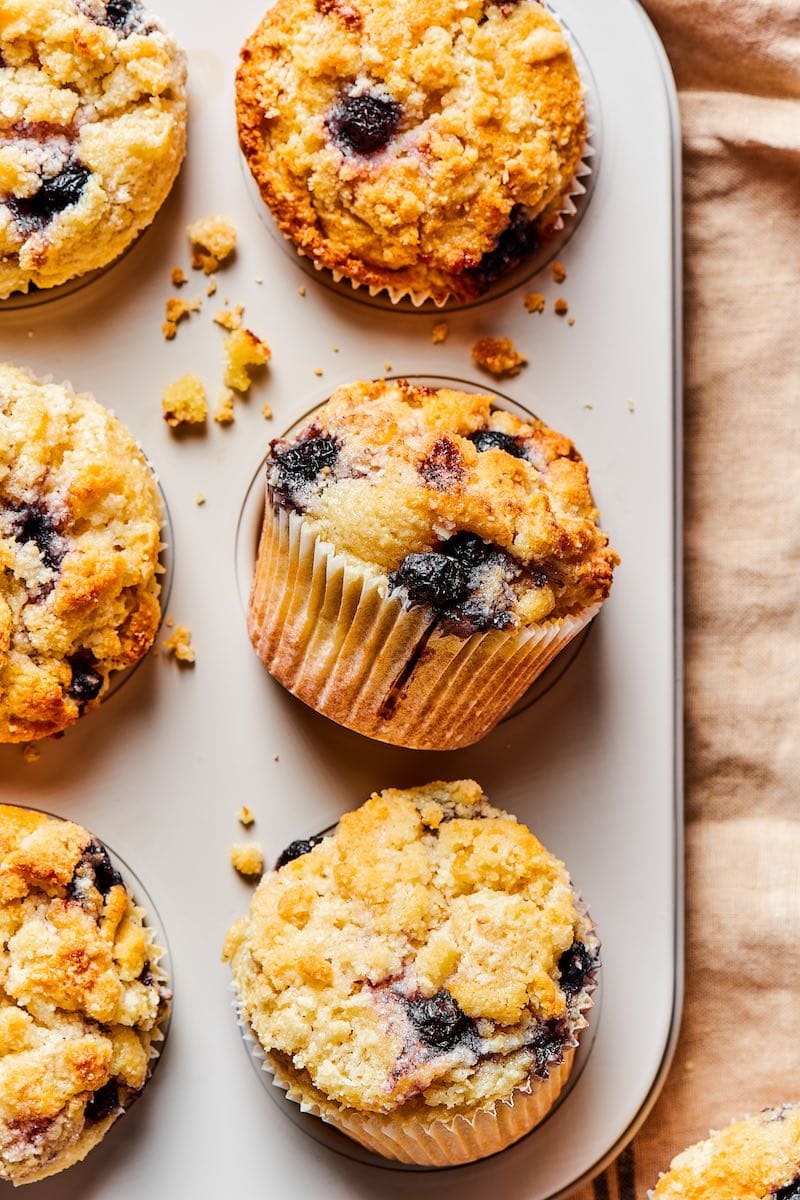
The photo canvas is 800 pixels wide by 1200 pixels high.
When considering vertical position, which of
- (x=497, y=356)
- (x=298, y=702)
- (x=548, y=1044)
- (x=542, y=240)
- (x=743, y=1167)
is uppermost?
(x=542, y=240)

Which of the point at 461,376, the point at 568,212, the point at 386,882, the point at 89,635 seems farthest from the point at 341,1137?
the point at 568,212

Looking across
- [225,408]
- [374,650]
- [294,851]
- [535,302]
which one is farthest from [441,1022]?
[535,302]

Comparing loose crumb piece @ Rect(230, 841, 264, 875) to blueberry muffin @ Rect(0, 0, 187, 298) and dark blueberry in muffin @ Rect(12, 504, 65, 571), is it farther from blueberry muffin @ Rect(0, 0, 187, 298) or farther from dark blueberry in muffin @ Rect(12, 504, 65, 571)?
blueberry muffin @ Rect(0, 0, 187, 298)

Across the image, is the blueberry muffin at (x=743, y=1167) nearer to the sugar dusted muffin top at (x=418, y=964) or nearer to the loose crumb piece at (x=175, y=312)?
the sugar dusted muffin top at (x=418, y=964)

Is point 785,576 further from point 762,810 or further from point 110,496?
point 110,496

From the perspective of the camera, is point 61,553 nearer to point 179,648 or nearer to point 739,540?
point 179,648


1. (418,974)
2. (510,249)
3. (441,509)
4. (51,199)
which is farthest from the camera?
(510,249)
